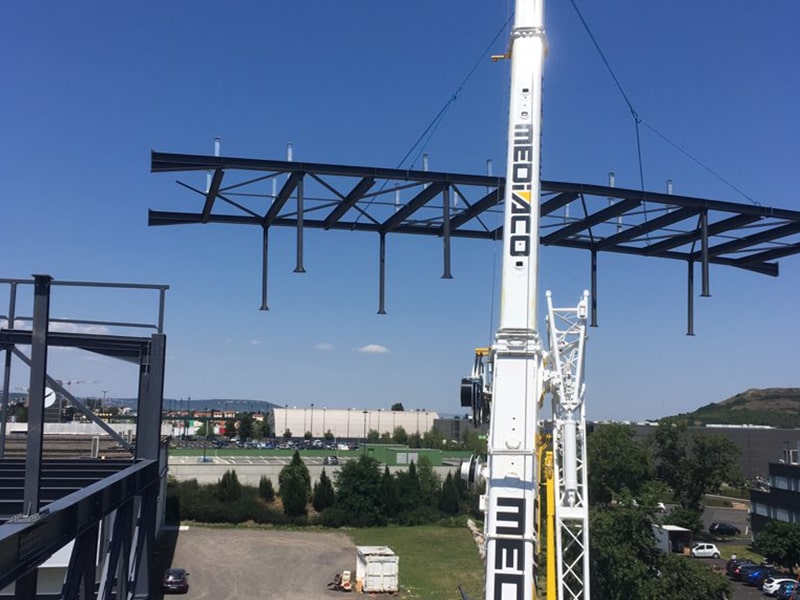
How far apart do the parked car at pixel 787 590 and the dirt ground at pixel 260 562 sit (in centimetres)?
1932

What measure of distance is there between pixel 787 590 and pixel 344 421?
11089 cm

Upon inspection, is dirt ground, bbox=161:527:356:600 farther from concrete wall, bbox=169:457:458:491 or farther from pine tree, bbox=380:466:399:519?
concrete wall, bbox=169:457:458:491

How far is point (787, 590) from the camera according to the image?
35.5 meters

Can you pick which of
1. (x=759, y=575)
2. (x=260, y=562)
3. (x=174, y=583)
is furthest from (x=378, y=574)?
(x=759, y=575)

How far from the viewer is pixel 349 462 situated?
185ft

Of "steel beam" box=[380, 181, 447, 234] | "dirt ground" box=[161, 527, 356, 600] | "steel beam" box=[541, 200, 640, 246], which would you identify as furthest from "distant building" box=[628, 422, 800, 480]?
"steel beam" box=[380, 181, 447, 234]

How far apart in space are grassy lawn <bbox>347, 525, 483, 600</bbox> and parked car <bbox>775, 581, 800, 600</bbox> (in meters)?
13.4

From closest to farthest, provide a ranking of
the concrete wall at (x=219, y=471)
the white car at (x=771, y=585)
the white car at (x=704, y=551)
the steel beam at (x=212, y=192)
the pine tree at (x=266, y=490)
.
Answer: the steel beam at (x=212, y=192) < the white car at (x=771, y=585) < the white car at (x=704, y=551) < the pine tree at (x=266, y=490) < the concrete wall at (x=219, y=471)

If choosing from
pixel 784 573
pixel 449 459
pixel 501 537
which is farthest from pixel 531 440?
pixel 449 459

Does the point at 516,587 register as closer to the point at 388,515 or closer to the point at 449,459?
the point at 388,515

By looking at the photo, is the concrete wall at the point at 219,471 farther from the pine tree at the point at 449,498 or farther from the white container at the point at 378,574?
the white container at the point at 378,574

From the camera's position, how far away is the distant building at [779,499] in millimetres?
48625

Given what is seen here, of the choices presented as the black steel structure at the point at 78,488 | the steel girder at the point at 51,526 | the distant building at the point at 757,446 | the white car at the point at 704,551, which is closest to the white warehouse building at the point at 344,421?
the distant building at the point at 757,446

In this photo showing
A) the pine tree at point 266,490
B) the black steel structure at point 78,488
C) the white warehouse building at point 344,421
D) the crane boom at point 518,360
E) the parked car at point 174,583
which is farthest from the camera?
the white warehouse building at point 344,421
